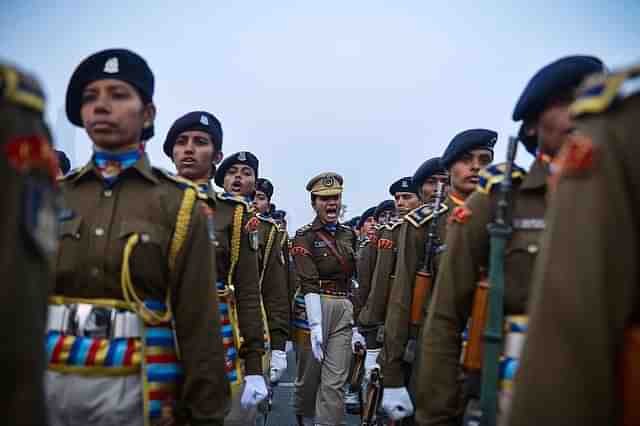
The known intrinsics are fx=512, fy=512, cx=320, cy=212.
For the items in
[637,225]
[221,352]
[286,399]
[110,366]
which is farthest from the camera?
[286,399]

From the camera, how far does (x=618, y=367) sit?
4.20 ft

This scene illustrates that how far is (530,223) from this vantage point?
2.42m

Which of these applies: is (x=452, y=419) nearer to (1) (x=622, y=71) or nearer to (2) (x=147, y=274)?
(2) (x=147, y=274)

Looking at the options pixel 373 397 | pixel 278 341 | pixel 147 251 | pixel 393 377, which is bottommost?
pixel 373 397

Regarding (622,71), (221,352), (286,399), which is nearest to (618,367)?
(622,71)

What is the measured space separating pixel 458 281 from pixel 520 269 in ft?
1.02

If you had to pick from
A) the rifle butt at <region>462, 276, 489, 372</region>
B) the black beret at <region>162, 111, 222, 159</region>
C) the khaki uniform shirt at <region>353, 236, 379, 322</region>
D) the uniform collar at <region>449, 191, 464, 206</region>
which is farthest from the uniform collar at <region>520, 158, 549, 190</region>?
the khaki uniform shirt at <region>353, 236, 379, 322</region>

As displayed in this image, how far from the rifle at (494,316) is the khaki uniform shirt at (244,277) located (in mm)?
2101

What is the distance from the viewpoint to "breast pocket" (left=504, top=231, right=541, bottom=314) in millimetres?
2373

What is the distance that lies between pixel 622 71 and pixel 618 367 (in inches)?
29.8

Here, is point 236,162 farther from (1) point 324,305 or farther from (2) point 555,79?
(2) point 555,79

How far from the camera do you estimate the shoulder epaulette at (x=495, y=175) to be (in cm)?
259

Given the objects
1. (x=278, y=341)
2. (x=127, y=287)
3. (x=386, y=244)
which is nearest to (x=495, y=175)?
(x=127, y=287)

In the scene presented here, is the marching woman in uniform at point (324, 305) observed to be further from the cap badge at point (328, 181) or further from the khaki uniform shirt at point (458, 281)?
the khaki uniform shirt at point (458, 281)
